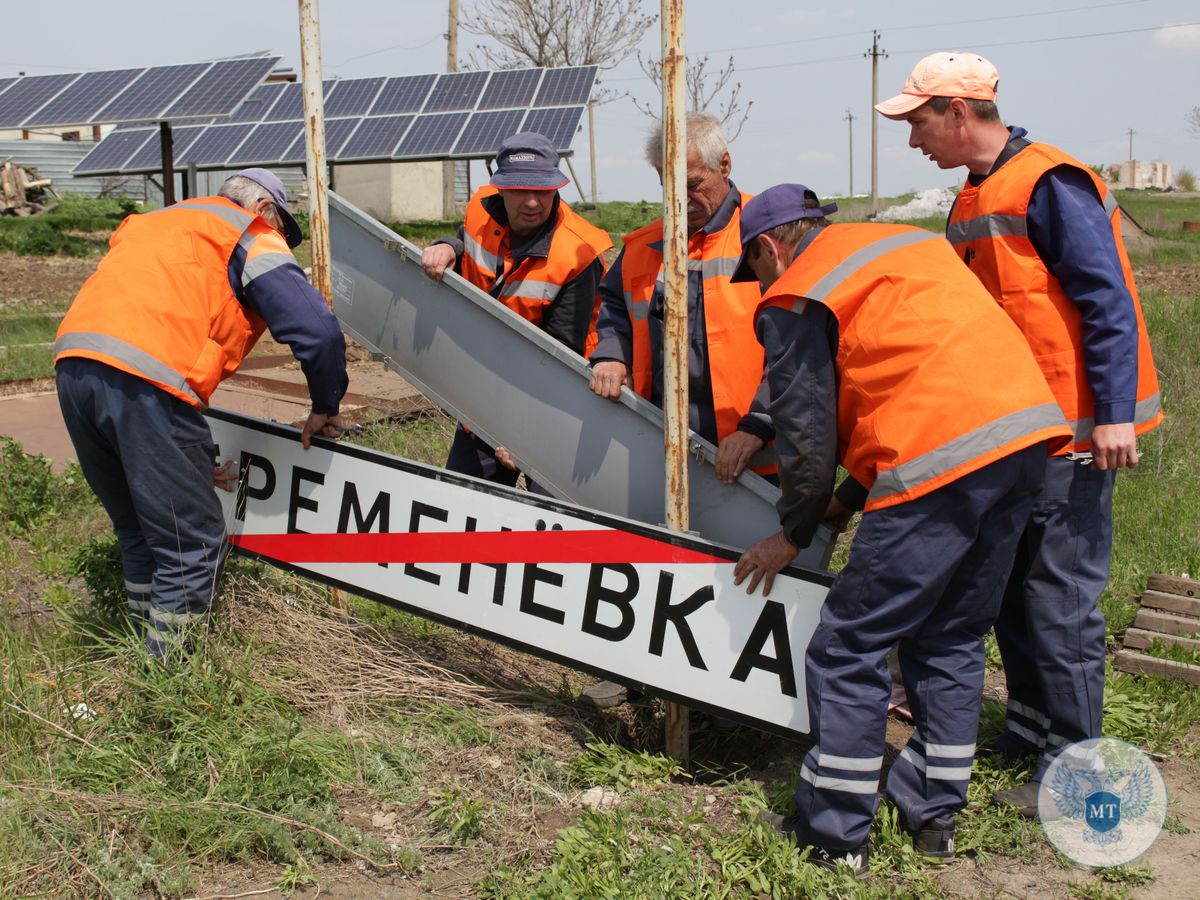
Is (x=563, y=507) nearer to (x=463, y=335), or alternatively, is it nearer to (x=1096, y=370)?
(x=463, y=335)

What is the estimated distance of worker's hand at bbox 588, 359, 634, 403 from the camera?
148 inches

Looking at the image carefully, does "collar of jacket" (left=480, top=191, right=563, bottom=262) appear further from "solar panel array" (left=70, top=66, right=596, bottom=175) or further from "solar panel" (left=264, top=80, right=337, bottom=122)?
"solar panel" (left=264, top=80, right=337, bottom=122)

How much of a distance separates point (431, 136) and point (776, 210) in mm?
13803

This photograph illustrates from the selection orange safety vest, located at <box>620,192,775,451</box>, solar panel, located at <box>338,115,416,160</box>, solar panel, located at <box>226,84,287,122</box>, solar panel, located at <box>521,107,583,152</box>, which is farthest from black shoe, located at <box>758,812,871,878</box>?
solar panel, located at <box>226,84,287,122</box>

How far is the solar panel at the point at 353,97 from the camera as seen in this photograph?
58.3 ft

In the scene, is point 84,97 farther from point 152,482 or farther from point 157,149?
point 152,482

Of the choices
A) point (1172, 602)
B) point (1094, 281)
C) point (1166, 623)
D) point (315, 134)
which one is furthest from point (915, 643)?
point (315, 134)

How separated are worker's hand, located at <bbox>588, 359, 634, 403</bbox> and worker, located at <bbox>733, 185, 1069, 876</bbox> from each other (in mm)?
749

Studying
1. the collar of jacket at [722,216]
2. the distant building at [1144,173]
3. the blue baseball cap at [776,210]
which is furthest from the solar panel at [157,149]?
the distant building at [1144,173]

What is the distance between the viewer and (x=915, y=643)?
3.12 m

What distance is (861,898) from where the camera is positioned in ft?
9.41

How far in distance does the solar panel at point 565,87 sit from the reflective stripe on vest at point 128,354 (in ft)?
44.5

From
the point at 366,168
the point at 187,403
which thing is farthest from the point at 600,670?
the point at 366,168

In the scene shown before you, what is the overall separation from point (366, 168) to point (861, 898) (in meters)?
31.0
